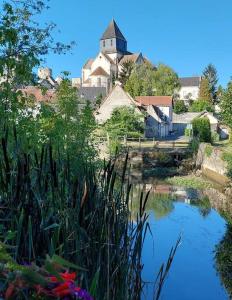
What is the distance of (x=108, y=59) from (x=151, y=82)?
25001 mm

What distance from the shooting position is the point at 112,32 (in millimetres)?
92500

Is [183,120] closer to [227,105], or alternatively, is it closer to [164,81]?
[164,81]

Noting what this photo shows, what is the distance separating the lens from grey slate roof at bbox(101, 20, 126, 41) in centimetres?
9219

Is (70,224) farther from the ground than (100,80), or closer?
closer

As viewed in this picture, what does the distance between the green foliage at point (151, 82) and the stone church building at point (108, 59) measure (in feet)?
45.4

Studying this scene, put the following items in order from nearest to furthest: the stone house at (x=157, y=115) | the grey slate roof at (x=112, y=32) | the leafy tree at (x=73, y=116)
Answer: the leafy tree at (x=73, y=116) → the stone house at (x=157, y=115) → the grey slate roof at (x=112, y=32)

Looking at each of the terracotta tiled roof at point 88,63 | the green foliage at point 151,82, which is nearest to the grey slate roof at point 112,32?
the terracotta tiled roof at point 88,63

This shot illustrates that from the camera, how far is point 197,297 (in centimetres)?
773

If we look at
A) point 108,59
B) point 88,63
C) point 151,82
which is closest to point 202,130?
point 151,82

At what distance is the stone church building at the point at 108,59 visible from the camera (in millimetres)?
82000

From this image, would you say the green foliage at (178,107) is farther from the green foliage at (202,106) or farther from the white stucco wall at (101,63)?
the white stucco wall at (101,63)

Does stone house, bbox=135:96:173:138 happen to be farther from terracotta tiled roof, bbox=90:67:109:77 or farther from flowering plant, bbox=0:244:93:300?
flowering plant, bbox=0:244:93:300

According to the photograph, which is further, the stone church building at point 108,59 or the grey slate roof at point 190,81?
the grey slate roof at point 190,81

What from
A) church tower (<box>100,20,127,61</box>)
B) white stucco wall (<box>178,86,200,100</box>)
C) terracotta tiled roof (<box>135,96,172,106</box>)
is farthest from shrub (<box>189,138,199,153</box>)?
white stucco wall (<box>178,86,200,100</box>)
